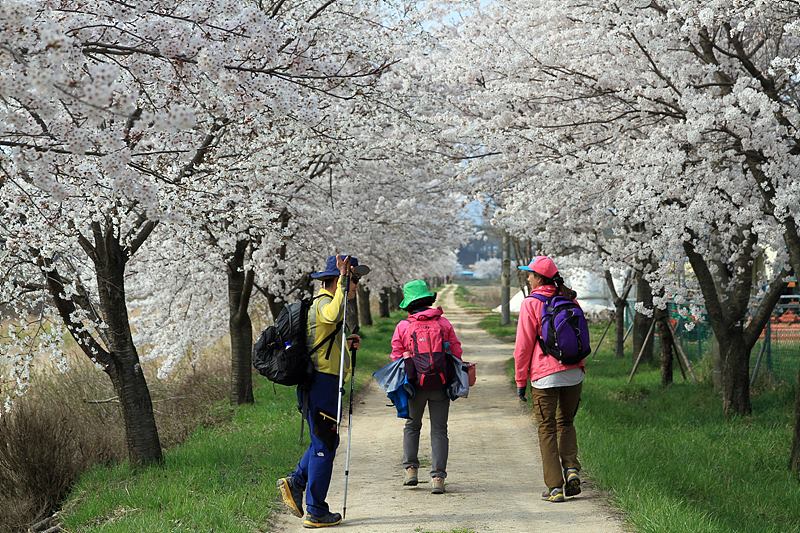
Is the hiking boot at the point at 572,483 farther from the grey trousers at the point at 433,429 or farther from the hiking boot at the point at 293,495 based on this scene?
the hiking boot at the point at 293,495

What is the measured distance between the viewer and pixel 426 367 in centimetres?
806

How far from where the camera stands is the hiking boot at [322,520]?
22.7 ft

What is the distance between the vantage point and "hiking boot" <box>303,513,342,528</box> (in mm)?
6934

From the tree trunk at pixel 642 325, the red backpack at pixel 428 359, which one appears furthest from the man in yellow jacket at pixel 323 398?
the tree trunk at pixel 642 325

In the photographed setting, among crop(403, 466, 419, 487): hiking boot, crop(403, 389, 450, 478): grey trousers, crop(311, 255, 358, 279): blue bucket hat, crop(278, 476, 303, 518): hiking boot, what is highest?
crop(311, 255, 358, 279): blue bucket hat

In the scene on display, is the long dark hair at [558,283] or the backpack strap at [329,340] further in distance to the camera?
the long dark hair at [558,283]

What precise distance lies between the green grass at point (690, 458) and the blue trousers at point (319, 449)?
225cm

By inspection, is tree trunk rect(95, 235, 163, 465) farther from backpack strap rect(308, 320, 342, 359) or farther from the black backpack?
backpack strap rect(308, 320, 342, 359)

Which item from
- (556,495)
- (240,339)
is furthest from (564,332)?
(240,339)

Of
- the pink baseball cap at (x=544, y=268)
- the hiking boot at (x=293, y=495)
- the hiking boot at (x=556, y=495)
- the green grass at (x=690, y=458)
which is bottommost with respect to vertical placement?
the green grass at (x=690, y=458)

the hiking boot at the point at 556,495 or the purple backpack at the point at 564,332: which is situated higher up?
the purple backpack at the point at 564,332

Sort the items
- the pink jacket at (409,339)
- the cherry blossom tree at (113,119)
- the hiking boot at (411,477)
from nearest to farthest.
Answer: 1. the cherry blossom tree at (113,119)
2. the pink jacket at (409,339)
3. the hiking boot at (411,477)

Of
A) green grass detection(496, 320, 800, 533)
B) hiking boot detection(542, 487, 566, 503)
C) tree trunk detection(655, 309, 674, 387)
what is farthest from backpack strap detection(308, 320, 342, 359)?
tree trunk detection(655, 309, 674, 387)

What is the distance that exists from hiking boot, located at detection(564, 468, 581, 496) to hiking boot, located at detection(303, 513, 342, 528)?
1992 mm
